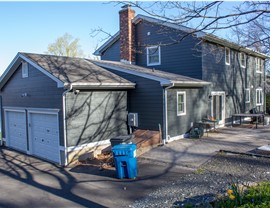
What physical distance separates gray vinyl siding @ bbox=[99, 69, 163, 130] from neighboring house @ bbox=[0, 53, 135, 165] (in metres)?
0.48

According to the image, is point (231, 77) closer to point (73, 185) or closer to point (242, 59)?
point (242, 59)

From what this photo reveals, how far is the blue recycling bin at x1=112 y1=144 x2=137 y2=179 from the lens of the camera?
778cm

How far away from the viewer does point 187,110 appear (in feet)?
44.9

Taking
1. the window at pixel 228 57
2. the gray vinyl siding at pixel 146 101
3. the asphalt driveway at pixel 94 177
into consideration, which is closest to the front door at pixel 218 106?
the window at pixel 228 57

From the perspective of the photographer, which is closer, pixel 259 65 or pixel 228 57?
pixel 228 57

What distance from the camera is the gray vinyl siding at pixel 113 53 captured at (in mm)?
19473

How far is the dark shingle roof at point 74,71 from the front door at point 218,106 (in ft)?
21.8

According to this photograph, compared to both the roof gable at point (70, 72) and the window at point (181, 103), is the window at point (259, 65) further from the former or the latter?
the roof gable at point (70, 72)

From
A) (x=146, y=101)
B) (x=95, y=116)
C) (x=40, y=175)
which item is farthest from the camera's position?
(x=146, y=101)

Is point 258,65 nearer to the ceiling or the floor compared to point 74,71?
nearer to the ceiling

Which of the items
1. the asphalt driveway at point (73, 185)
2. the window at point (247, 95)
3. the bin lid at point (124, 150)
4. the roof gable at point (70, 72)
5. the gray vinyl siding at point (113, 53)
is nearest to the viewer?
the asphalt driveway at point (73, 185)

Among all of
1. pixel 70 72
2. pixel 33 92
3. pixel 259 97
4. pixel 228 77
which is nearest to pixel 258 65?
pixel 259 97

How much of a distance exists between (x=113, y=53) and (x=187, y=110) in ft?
28.7

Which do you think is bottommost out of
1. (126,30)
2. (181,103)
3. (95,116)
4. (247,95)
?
(95,116)
